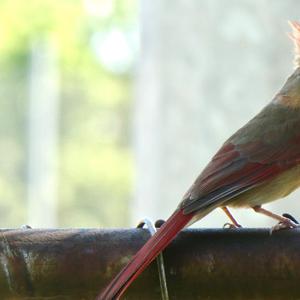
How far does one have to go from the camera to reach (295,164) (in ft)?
11.6

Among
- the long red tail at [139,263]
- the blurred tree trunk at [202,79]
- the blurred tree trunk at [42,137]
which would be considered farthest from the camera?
the blurred tree trunk at [42,137]

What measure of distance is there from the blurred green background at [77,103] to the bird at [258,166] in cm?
1521

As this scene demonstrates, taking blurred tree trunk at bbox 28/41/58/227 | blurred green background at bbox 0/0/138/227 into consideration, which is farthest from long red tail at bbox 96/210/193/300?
blurred green background at bbox 0/0/138/227

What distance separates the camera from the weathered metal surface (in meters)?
2.20

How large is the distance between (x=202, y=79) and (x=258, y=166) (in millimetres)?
4042

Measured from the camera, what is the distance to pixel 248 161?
3.48 meters

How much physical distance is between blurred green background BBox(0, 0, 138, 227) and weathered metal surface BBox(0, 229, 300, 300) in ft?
54.6

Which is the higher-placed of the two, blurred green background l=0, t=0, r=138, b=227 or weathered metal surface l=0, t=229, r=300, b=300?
blurred green background l=0, t=0, r=138, b=227

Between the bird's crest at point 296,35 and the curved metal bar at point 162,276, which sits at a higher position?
the bird's crest at point 296,35

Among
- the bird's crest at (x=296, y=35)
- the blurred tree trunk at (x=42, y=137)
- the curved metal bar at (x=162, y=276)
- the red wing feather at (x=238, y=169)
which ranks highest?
the blurred tree trunk at (x=42, y=137)

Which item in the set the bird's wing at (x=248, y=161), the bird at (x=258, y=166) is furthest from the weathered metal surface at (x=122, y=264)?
the bird's wing at (x=248, y=161)

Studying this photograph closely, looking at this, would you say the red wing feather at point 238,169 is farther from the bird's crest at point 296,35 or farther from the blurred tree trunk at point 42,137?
the blurred tree trunk at point 42,137

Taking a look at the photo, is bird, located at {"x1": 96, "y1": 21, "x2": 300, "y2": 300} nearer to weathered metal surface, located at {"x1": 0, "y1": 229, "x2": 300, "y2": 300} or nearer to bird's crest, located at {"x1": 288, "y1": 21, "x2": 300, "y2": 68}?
bird's crest, located at {"x1": 288, "y1": 21, "x2": 300, "y2": 68}

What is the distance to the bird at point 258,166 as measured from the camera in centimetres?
315
